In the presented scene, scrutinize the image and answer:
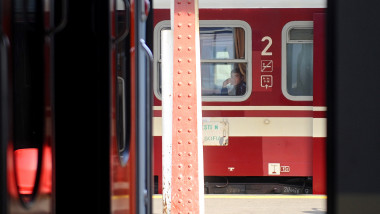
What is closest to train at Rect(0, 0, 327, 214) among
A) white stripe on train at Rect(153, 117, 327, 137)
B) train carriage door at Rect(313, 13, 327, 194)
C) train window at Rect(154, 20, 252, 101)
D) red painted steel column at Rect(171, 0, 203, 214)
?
red painted steel column at Rect(171, 0, 203, 214)

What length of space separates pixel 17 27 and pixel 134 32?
0.83m

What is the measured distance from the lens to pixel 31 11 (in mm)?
1816

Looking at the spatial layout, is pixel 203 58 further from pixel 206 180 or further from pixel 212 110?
pixel 206 180

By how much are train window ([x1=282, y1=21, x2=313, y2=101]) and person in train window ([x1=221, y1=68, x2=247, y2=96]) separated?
1.63ft

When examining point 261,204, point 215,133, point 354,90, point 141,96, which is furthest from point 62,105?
point 215,133

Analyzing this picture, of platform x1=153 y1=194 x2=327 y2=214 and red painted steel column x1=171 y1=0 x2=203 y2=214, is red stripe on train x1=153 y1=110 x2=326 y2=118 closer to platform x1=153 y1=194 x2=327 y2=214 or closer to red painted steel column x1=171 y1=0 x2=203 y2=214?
platform x1=153 y1=194 x2=327 y2=214

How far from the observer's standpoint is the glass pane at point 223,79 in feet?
25.1

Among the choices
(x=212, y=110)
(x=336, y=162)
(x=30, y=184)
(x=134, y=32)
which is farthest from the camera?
(x=212, y=110)

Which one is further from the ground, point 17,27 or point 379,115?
point 17,27

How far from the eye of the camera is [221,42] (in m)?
7.62

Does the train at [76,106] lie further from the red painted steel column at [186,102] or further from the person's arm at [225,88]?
the person's arm at [225,88]

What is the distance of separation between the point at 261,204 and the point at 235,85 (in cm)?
153

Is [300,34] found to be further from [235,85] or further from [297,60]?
[235,85]

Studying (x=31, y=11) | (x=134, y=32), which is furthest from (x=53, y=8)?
(x=134, y=32)
